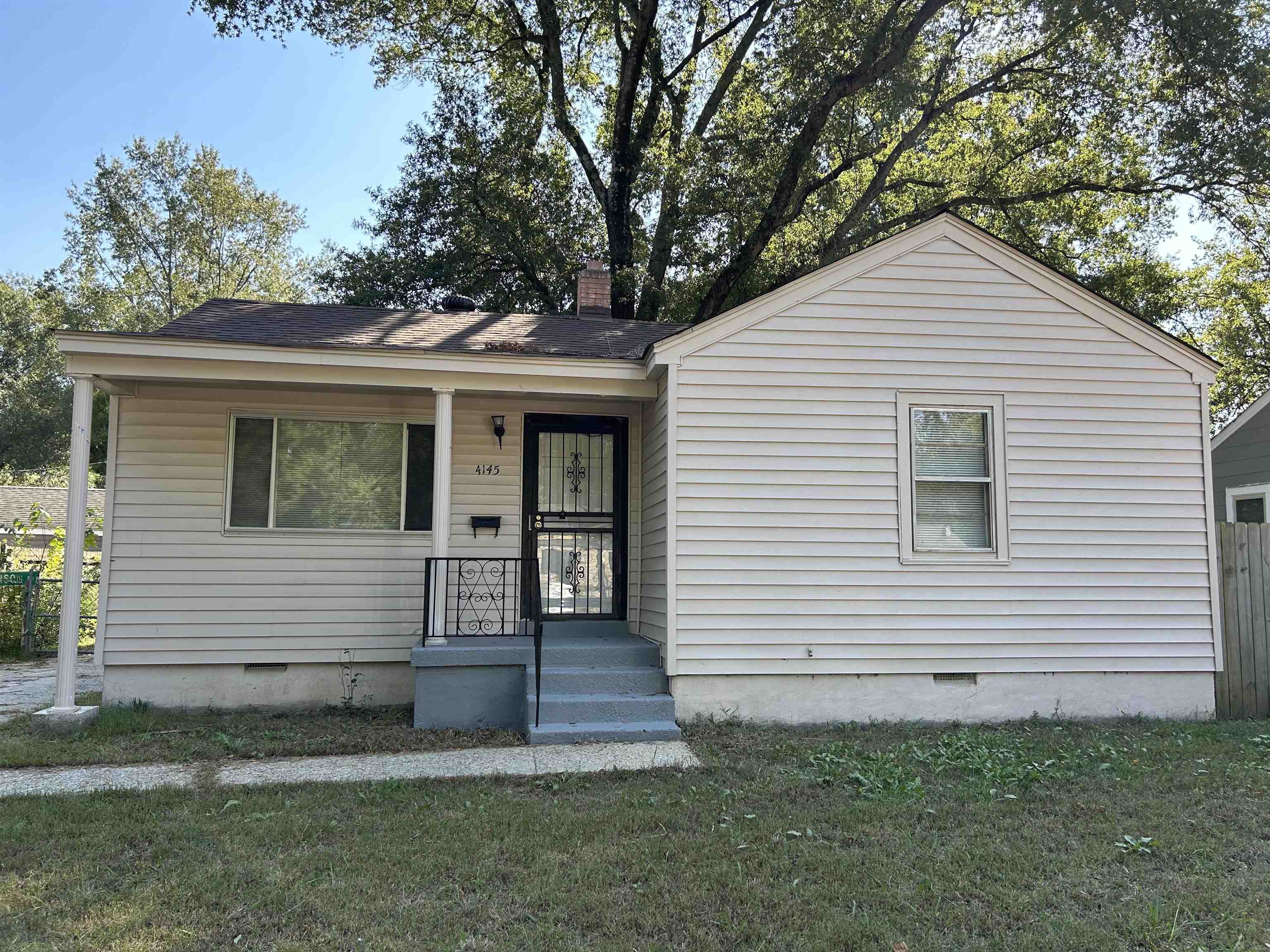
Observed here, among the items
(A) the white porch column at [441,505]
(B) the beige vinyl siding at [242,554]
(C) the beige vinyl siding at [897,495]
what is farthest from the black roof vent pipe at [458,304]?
(C) the beige vinyl siding at [897,495]

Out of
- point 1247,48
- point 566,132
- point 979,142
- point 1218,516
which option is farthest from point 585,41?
point 1218,516

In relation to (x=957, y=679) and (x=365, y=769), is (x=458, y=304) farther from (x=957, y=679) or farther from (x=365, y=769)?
(x=957, y=679)

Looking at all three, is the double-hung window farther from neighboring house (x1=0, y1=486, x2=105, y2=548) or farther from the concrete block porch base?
neighboring house (x1=0, y1=486, x2=105, y2=548)

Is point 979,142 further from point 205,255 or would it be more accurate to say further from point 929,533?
point 205,255

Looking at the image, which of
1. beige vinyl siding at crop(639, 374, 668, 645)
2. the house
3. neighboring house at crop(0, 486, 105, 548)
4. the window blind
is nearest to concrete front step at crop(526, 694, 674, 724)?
the house

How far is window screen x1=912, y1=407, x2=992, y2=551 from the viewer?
23.5 feet

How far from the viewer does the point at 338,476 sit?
26.0 feet

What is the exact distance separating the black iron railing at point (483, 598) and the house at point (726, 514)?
0.10ft

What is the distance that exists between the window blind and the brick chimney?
128 inches

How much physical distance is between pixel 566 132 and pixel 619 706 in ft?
49.0

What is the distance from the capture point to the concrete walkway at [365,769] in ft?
17.3

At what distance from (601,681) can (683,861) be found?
2867 mm

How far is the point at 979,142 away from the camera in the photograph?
61.8 feet

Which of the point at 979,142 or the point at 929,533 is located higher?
the point at 979,142
